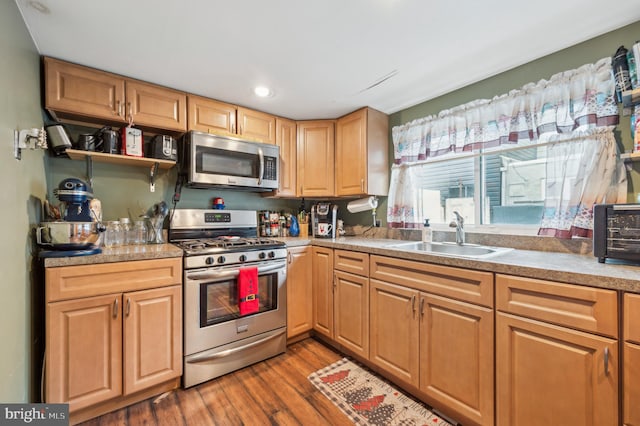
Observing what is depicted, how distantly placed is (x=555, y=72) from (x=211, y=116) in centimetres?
253

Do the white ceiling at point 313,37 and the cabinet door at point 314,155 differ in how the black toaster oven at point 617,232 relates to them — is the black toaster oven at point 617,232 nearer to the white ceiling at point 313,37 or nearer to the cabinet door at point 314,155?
the white ceiling at point 313,37

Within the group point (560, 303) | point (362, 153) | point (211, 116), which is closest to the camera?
point (560, 303)

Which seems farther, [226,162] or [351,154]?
[351,154]

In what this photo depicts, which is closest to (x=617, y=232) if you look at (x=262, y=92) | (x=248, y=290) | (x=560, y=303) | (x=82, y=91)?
(x=560, y=303)

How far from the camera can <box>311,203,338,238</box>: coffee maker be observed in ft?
8.78

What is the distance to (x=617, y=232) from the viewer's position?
3.94 feet

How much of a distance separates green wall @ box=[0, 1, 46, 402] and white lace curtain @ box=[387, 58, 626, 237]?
256 cm

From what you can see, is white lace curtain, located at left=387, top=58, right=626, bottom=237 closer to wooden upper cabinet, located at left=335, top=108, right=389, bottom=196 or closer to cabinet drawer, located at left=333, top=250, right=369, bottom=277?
wooden upper cabinet, located at left=335, top=108, right=389, bottom=196

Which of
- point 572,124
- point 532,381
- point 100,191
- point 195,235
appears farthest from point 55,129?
point 572,124

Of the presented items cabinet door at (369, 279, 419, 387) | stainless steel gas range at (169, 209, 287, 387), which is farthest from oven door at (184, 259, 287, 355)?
cabinet door at (369, 279, 419, 387)

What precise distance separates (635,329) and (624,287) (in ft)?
0.49

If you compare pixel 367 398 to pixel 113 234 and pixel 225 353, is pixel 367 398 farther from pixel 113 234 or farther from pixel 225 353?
pixel 113 234

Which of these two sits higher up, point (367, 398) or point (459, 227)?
point (459, 227)

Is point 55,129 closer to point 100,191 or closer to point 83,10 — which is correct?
point 100,191
